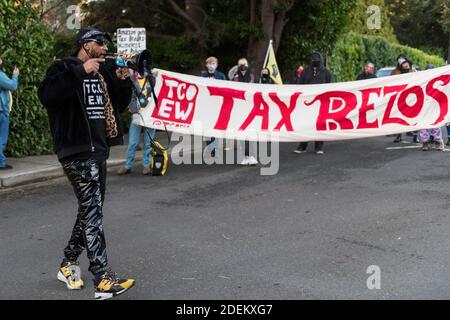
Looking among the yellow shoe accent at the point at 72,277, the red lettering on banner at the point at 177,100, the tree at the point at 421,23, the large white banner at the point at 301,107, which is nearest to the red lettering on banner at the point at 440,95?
the large white banner at the point at 301,107

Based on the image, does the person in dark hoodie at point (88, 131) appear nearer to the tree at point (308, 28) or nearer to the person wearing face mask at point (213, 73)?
the person wearing face mask at point (213, 73)

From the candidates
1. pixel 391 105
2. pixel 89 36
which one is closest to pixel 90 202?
pixel 89 36

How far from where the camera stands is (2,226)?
662 cm

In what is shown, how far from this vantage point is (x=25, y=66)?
34.1 feet

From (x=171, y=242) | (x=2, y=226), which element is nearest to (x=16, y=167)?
(x=2, y=226)

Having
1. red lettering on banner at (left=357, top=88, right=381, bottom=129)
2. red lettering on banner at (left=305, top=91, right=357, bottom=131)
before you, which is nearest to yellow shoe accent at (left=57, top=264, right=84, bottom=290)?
red lettering on banner at (left=305, top=91, right=357, bottom=131)

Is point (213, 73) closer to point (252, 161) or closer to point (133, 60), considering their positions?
point (252, 161)

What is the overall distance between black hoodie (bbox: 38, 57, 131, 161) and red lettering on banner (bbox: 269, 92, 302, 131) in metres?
5.77

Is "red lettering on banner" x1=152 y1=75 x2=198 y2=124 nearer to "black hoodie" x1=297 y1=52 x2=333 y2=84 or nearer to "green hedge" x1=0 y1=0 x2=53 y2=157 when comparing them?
"green hedge" x1=0 y1=0 x2=53 y2=157

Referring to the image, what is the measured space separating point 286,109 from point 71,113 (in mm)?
6094

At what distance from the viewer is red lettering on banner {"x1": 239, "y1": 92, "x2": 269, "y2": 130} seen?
10031 mm

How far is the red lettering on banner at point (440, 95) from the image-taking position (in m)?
9.45

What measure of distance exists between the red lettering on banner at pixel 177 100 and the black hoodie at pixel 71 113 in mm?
5553

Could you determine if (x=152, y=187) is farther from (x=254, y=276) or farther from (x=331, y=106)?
(x=254, y=276)
